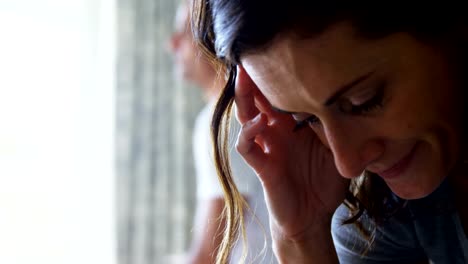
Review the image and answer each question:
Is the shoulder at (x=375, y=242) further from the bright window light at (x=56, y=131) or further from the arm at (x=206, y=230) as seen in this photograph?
the bright window light at (x=56, y=131)

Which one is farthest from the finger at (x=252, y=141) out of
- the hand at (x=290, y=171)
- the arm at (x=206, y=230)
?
the arm at (x=206, y=230)

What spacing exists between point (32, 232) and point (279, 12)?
2378mm

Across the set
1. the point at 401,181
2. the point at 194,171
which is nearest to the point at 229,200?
the point at 401,181

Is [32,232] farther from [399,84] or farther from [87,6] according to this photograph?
[399,84]

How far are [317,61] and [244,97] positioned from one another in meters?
0.28

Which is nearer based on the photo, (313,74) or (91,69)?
(313,74)

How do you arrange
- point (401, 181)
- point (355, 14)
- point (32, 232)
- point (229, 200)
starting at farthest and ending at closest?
point (32, 232) < point (229, 200) < point (401, 181) < point (355, 14)

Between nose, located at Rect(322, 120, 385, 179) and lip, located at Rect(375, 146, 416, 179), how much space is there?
3 centimetres

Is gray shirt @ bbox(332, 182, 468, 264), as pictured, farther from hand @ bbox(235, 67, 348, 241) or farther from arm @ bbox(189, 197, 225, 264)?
arm @ bbox(189, 197, 225, 264)

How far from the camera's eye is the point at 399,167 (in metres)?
0.79

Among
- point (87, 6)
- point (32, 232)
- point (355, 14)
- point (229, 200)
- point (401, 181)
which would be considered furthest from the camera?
point (87, 6)

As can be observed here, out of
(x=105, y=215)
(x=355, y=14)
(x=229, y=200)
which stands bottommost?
(x=105, y=215)

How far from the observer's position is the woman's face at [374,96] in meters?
0.69

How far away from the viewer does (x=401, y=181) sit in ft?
2.63
